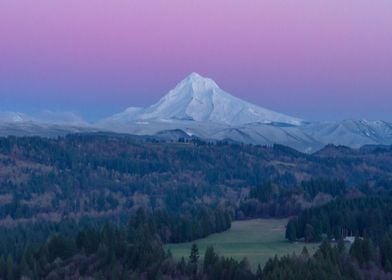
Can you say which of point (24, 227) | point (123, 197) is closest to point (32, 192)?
point (123, 197)

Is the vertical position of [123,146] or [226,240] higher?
[123,146]

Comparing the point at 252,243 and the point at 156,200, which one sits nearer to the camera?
the point at 252,243

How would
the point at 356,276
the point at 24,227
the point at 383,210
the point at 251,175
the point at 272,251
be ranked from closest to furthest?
the point at 356,276 < the point at 272,251 < the point at 383,210 < the point at 24,227 < the point at 251,175

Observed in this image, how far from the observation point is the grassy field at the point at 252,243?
64000mm

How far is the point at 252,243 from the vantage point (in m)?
72.3

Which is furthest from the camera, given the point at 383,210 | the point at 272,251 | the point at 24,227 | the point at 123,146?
the point at 123,146

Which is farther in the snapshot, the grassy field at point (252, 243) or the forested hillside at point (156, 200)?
the grassy field at point (252, 243)

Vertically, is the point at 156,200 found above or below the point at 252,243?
above

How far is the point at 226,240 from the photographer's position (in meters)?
75.4

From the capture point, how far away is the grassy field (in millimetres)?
64000

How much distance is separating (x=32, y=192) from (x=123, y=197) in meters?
12.4

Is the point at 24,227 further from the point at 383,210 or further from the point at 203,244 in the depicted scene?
the point at 383,210

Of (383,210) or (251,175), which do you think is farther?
(251,175)

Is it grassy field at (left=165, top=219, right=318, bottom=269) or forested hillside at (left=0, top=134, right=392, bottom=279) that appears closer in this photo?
forested hillside at (left=0, top=134, right=392, bottom=279)
